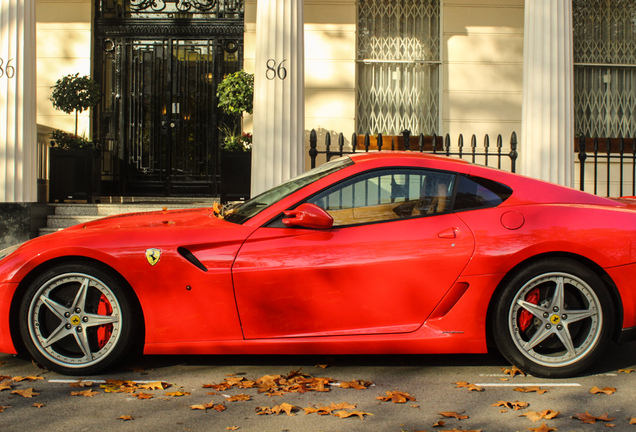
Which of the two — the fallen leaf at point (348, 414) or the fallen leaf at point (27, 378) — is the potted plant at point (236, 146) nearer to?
the fallen leaf at point (27, 378)

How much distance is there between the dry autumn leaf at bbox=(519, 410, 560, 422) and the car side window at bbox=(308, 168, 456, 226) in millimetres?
1329

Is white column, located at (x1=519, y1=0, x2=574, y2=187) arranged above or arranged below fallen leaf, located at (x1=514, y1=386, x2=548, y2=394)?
above

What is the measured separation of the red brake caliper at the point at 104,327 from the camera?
407cm

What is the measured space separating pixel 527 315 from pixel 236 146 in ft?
22.4

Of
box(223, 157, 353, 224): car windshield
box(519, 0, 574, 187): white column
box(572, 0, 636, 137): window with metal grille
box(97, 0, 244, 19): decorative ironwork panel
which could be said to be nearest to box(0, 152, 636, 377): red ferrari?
box(223, 157, 353, 224): car windshield

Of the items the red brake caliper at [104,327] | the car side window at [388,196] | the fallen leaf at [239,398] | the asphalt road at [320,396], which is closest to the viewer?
the asphalt road at [320,396]

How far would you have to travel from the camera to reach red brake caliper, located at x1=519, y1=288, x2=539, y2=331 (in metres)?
4.08

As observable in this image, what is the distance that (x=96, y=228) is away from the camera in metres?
4.33

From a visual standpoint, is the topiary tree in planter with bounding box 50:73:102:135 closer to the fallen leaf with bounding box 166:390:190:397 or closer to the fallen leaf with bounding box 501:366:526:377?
the fallen leaf with bounding box 166:390:190:397

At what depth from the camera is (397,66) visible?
11.8 metres

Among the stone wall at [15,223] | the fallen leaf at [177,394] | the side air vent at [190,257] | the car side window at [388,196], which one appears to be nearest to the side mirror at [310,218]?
the car side window at [388,196]

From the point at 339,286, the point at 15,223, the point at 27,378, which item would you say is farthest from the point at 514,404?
the point at 15,223

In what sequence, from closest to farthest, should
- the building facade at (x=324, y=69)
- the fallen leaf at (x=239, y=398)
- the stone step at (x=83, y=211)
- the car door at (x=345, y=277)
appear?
the fallen leaf at (x=239, y=398) → the car door at (x=345, y=277) → the stone step at (x=83, y=211) → the building facade at (x=324, y=69)

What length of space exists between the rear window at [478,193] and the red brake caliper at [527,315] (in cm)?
59
